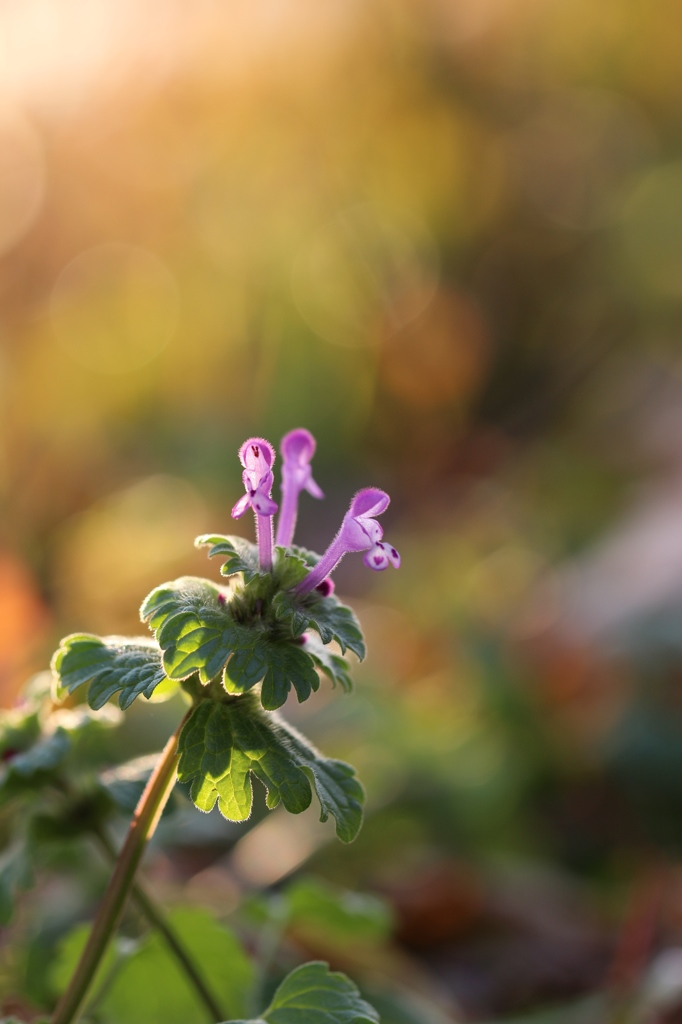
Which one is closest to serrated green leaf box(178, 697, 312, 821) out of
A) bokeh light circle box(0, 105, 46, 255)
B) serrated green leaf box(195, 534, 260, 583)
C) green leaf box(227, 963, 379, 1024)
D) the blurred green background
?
serrated green leaf box(195, 534, 260, 583)

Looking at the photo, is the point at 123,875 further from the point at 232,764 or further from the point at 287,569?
the point at 287,569

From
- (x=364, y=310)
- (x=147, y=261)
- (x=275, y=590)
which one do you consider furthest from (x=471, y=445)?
(x=275, y=590)

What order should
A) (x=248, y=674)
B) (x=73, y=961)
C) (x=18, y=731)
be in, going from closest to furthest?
(x=248, y=674), (x=18, y=731), (x=73, y=961)

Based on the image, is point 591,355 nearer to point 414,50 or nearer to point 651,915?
point 414,50

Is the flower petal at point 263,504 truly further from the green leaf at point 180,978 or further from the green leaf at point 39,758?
the green leaf at point 180,978

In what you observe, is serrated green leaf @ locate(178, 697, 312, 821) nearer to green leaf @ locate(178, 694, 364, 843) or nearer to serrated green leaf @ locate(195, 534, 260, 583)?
green leaf @ locate(178, 694, 364, 843)

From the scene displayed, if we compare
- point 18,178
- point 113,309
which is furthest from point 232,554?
point 18,178
